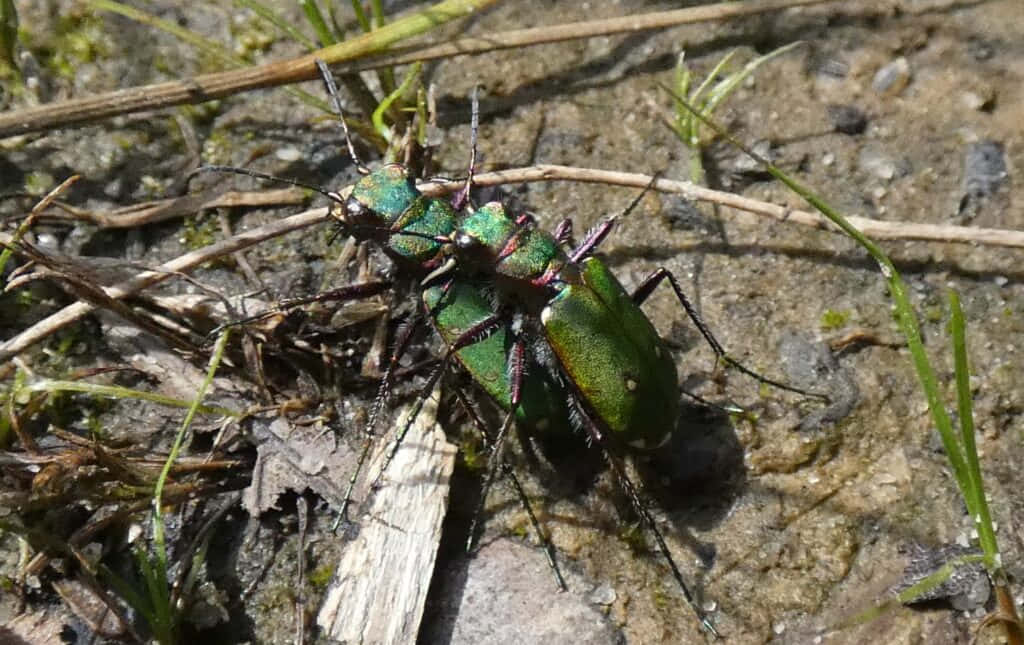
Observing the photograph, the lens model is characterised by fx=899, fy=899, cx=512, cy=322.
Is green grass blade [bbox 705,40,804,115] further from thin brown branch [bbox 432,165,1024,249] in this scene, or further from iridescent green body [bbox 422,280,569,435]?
iridescent green body [bbox 422,280,569,435]

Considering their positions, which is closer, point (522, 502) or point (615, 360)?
point (615, 360)

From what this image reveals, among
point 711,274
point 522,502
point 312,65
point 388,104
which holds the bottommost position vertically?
point 522,502

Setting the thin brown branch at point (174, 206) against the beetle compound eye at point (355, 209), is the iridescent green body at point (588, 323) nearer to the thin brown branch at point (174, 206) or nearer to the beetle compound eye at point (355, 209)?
the beetle compound eye at point (355, 209)

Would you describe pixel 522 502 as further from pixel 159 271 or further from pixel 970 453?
pixel 159 271

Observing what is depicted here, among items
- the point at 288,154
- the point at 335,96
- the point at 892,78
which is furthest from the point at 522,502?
the point at 892,78

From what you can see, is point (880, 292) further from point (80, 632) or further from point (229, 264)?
point (80, 632)

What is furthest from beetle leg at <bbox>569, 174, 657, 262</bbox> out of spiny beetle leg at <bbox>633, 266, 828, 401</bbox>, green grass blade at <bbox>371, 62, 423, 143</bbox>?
green grass blade at <bbox>371, 62, 423, 143</bbox>
